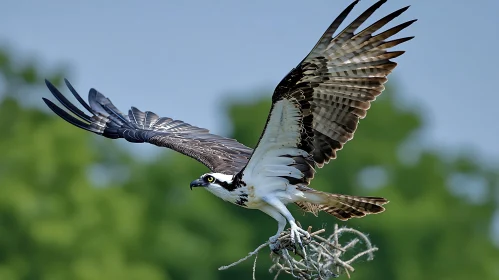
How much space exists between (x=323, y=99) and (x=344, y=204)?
0.93 meters

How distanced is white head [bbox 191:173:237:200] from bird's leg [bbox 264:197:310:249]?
35 cm

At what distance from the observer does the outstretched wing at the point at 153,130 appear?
1317 cm

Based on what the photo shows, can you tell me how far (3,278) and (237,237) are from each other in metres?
7.25

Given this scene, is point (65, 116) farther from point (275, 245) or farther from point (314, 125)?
point (275, 245)

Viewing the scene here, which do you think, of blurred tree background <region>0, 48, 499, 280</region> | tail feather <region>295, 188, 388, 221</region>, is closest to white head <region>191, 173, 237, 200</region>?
tail feather <region>295, 188, 388, 221</region>

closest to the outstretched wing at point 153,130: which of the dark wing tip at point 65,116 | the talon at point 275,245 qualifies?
the dark wing tip at point 65,116

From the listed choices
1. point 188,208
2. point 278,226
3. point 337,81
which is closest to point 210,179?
point 278,226

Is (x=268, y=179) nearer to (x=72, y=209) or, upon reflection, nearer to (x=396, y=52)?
(x=396, y=52)

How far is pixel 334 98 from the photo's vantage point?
11.4m

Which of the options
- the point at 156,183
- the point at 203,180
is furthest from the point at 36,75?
the point at 203,180

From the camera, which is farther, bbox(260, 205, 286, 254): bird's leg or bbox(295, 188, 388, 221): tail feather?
bbox(295, 188, 388, 221): tail feather

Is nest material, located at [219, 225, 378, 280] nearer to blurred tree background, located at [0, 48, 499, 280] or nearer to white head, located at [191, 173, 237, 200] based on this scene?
white head, located at [191, 173, 237, 200]

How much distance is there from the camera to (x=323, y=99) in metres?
11.3

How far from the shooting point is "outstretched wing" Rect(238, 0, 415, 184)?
10727 millimetres
